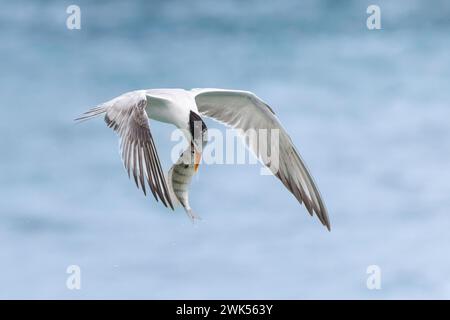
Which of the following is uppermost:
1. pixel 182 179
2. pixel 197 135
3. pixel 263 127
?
pixel 263 127

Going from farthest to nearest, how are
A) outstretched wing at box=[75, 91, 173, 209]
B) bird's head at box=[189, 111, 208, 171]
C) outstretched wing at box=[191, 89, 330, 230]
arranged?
outstretched wing at box=[191, 89, 330, 230], bird's head at box=[189, 111, 208, 171], outstretched wing at box=[75, 91, 173, 209]

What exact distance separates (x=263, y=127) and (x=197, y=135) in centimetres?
199

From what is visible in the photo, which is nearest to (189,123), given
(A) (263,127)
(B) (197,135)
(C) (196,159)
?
(B) (197,135)

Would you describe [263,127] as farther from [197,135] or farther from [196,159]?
[196,159]

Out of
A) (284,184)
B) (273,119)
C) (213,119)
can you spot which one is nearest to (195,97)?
(213,119)

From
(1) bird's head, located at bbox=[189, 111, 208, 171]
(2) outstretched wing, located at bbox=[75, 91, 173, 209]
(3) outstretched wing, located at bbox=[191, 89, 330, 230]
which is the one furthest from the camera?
(3) outstretched wing, located at bbox=[191, 89, 330, 230]

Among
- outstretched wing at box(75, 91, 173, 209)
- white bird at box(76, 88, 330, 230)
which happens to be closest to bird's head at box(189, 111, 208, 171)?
white bird at box(76, 88, 330, 230)

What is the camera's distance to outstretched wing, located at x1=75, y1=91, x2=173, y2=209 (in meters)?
8.20

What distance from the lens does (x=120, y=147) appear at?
8.80m

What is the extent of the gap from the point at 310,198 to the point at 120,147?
3331 mm

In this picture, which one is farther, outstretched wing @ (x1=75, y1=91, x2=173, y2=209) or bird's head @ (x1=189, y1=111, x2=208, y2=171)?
bird's head @ (x1=189, y1=111, x2=208, y2=171)

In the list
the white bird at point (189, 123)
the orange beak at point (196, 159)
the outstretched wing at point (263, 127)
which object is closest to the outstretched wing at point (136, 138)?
the white bird at point (189, 123)

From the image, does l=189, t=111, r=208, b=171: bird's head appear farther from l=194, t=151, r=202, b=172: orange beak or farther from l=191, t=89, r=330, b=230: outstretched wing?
l=191, t=89, r=330, b=230: outstretched wing

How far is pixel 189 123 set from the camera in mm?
9789
